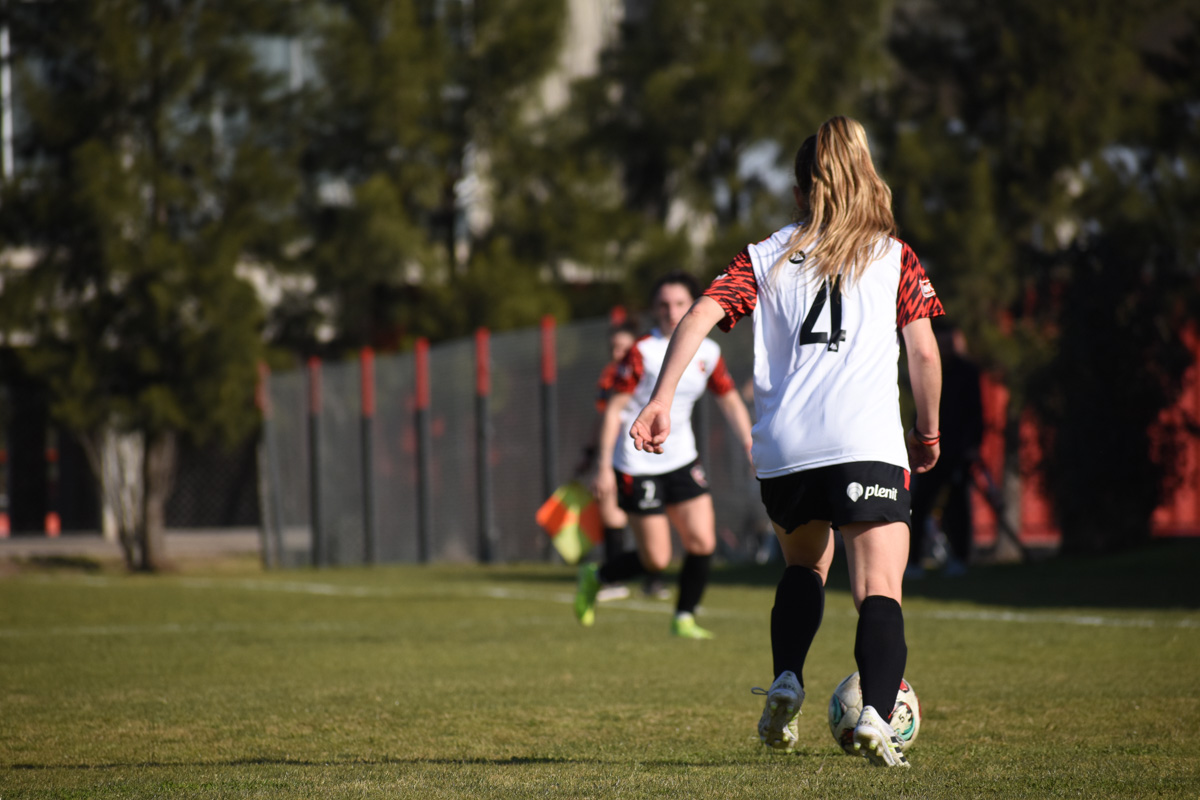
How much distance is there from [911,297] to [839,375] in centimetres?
32

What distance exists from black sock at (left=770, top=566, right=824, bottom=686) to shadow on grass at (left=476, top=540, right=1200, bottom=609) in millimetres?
5814

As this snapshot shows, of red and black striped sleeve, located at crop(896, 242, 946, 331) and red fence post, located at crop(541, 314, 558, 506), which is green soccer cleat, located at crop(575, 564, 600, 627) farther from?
red fence post, located at crop(541, 314, 558, 506)

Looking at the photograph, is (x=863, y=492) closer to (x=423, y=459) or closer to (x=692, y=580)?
(x=692, y=580)

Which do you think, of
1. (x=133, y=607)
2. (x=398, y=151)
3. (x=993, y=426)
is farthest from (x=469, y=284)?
(x=133, y=607)

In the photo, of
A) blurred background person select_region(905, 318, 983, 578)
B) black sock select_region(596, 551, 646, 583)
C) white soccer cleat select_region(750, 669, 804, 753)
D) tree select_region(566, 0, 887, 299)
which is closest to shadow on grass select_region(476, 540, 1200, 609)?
blurred background person select_region(905, 318, 983, 578)

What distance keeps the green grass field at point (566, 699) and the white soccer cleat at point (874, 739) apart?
0.28ft

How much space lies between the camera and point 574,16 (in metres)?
25.6

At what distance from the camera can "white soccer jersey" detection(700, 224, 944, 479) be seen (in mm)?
3990

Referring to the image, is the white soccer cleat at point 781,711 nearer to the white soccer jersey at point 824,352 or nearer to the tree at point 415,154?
the white soccer jersey at point 824,352

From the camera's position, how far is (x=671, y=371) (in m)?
3.95

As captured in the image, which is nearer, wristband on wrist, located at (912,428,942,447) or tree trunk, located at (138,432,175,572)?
wristband on wrist, located at (912,428,942,447)

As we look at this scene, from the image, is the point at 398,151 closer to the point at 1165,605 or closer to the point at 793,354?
the point at 1165,605

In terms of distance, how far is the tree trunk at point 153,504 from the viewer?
20.2 m

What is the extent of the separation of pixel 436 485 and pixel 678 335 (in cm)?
1487
